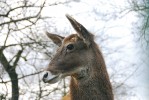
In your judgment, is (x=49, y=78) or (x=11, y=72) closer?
(x=49, y=78)

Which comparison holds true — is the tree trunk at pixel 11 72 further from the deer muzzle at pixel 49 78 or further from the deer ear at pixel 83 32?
the deer muzzle at pixel 49 78

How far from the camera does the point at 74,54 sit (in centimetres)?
869

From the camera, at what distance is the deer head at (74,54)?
8367 millimetres

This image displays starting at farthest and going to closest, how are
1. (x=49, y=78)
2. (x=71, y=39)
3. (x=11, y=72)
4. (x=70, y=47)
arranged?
(x=11, y=72) → (x=71, y=39) → (x=70, y=47) → (x=49, y=78)

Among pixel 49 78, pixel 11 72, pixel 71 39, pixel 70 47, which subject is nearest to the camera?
pixel 49 78

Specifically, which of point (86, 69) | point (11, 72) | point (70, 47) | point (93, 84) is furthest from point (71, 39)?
point (11, 72)

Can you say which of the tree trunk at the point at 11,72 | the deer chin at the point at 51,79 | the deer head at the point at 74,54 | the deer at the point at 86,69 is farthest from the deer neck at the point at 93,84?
the tree trunk at the point at 11,72

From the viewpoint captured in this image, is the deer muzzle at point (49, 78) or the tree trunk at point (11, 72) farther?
the tree trunk at point (11, 72)

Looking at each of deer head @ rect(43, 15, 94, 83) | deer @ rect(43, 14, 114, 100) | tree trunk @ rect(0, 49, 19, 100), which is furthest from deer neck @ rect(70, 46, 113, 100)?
tree trunk @ rect(0, 49, 19, 100)

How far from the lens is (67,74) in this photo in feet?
27.8

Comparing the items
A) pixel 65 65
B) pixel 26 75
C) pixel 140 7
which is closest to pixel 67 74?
pixel 65 65

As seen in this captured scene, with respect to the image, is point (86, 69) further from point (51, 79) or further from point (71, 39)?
point (51, 79)

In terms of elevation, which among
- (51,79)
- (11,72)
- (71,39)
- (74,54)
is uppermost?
(11,72)

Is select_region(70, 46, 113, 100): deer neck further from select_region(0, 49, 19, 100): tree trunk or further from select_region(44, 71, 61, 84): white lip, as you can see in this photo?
select_region(0, 49, 19, 100): tree trunk
